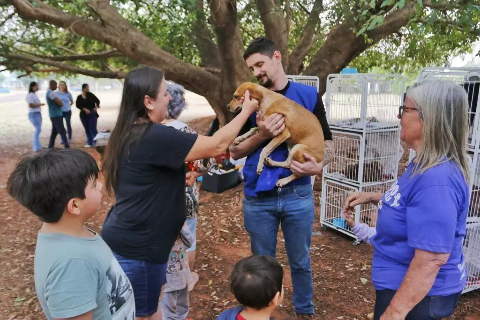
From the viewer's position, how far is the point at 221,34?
718 cm

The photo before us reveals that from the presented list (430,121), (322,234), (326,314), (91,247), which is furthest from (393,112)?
(91,247)

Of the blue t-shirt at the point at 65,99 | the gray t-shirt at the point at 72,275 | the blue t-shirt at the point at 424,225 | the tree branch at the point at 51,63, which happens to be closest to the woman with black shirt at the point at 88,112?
the blue t-shirt at the point at 65,99

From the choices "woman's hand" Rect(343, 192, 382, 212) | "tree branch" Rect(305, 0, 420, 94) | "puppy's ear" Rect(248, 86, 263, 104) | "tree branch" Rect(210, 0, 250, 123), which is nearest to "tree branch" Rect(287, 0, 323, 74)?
"tree branch" Rect(305, 0, 420, 94)

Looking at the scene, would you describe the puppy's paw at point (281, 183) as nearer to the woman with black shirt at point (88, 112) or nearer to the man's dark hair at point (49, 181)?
the man's dark hair at point (49, 181)

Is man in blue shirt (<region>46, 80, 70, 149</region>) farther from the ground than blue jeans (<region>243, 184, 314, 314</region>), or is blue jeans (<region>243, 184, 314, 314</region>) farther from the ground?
man in blue shirt (<region>46, 80, 70, 149</region>)

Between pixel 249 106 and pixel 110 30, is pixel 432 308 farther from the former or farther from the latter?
pixel 110 30

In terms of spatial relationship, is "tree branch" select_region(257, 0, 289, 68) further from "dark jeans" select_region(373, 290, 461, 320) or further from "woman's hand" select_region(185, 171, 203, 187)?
"dark jeans" select_region(373, 290, 461, 320)

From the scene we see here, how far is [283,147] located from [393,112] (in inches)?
134

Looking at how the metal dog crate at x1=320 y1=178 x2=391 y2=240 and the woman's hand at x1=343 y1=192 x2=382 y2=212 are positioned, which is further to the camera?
the metal dog crate at x1=320 y1=178 x2=391 y2=240

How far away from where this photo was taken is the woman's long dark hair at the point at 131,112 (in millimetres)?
1998

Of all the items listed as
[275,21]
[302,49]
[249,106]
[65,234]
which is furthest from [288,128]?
[302,49]

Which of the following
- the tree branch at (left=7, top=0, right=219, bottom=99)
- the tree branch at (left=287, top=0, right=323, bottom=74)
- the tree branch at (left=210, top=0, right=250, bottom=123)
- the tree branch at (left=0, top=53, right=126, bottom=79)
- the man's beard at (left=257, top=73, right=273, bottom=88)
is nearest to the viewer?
the man's beard at (left=257, top=73, right=273, bottom=88)

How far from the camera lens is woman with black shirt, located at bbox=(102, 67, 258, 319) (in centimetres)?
193

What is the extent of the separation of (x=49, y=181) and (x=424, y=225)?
5.11 ft
